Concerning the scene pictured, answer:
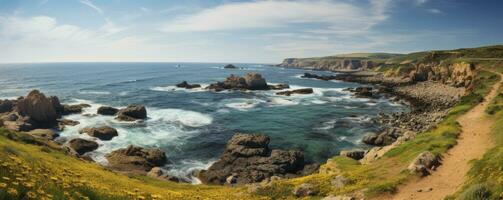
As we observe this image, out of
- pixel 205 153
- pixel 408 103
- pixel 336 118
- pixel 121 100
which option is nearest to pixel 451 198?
pixel 205 153

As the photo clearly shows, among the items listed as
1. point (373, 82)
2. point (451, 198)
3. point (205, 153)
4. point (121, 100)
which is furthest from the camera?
point (373, 82)

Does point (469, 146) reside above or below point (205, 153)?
above

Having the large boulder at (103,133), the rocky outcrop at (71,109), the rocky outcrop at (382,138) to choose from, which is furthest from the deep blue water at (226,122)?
the rocky outcrop at (71,109)

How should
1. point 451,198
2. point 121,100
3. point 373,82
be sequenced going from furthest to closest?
1. point 373,82
2. point 121,100
3. point 451,198

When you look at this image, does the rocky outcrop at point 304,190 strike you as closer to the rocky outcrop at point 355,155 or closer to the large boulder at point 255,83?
the rocky outcrop at point 355,155

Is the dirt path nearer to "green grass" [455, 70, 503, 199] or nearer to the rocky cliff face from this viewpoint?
"green grass" [455, 70, 503, 199]

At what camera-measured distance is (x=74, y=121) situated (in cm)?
6612

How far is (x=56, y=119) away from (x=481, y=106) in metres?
74.3

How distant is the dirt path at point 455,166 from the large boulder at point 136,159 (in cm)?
3086

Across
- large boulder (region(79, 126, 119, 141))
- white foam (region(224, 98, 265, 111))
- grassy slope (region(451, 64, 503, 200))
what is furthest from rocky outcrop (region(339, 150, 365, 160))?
white foam (region(224, 98, 265, 111))

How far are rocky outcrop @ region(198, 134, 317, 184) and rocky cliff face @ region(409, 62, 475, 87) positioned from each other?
77.9m

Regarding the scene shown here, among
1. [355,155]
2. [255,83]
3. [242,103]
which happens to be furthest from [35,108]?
[255,83]

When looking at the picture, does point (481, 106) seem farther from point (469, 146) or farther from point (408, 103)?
point (408, 103)

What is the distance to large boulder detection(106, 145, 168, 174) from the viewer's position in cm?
4290
